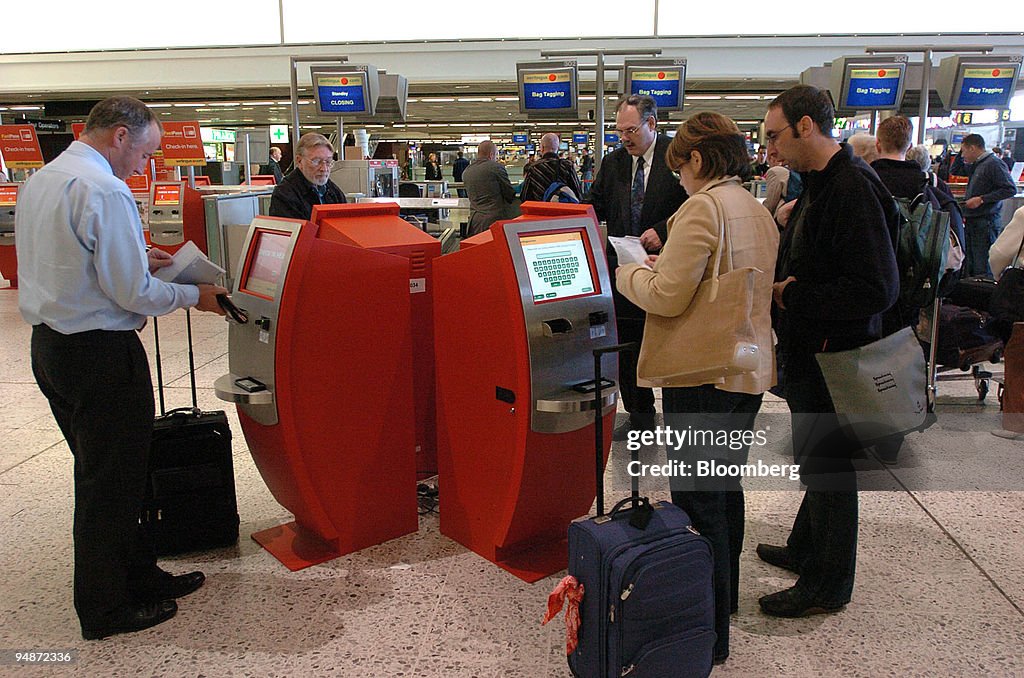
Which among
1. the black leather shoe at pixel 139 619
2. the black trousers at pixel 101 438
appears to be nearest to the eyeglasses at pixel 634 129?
the black trousers at pixel 101 438

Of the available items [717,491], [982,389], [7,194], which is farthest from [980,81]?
[7,194]

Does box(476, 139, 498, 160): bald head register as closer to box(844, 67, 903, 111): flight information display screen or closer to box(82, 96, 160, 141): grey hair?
box(844, 67, 903, 111): flight information display screen

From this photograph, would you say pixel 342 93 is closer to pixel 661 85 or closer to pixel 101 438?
pixel 661 85

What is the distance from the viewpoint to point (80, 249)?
2.30 m

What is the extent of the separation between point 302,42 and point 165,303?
1127 centimetres

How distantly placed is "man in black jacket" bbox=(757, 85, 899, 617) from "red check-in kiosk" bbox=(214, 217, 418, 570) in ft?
4.51

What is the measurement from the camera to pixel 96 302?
2.34 m

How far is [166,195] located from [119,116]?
734 cm

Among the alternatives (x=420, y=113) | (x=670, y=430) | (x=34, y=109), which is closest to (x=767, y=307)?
(x=670, y=430)

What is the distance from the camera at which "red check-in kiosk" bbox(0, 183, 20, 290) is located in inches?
385

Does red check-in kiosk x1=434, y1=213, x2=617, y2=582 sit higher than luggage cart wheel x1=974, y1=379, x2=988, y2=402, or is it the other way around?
red check-in kiosk x1=434, y1=213, x2=617, y2=582

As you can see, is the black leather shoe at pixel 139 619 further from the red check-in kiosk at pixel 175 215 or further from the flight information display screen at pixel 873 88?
the flight information display screen at pixel 873 88

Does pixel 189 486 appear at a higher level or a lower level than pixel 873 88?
lower

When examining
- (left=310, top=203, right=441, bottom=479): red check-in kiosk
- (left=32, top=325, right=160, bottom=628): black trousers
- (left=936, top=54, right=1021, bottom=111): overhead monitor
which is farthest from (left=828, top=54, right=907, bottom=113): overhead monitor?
(left=32, top=325, right=160, bottom=628): black trousers
